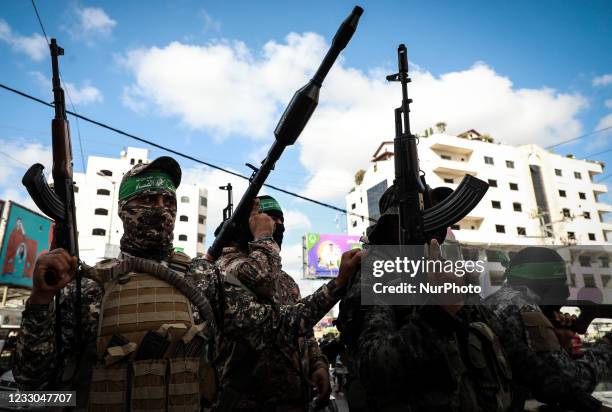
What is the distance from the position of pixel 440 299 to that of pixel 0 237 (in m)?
23.7

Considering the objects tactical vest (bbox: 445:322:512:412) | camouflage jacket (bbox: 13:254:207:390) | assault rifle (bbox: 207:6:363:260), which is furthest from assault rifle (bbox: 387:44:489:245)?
camouflage jacket (bbox: 13:254:207:390)

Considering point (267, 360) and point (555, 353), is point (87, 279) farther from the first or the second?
point (555, 353)

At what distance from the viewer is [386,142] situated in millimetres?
47000

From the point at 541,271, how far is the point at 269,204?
2.46m

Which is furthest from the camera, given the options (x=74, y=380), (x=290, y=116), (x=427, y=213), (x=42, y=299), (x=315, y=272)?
(x=315, y=272)

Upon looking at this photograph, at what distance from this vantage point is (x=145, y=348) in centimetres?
179

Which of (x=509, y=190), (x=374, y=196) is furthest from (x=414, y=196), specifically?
(x=509, y=190)

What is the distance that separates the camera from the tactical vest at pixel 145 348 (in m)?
1.72

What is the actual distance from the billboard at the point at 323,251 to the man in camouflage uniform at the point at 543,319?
103 ft

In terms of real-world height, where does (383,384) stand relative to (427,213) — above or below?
below

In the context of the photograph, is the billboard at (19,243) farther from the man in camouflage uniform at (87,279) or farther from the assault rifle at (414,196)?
the assault rifle at (414,196)

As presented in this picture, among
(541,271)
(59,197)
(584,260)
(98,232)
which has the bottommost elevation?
(541,271)

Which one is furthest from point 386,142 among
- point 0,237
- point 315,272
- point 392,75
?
point 392,75

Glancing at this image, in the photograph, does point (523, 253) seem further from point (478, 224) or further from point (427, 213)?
point (478, 224)
